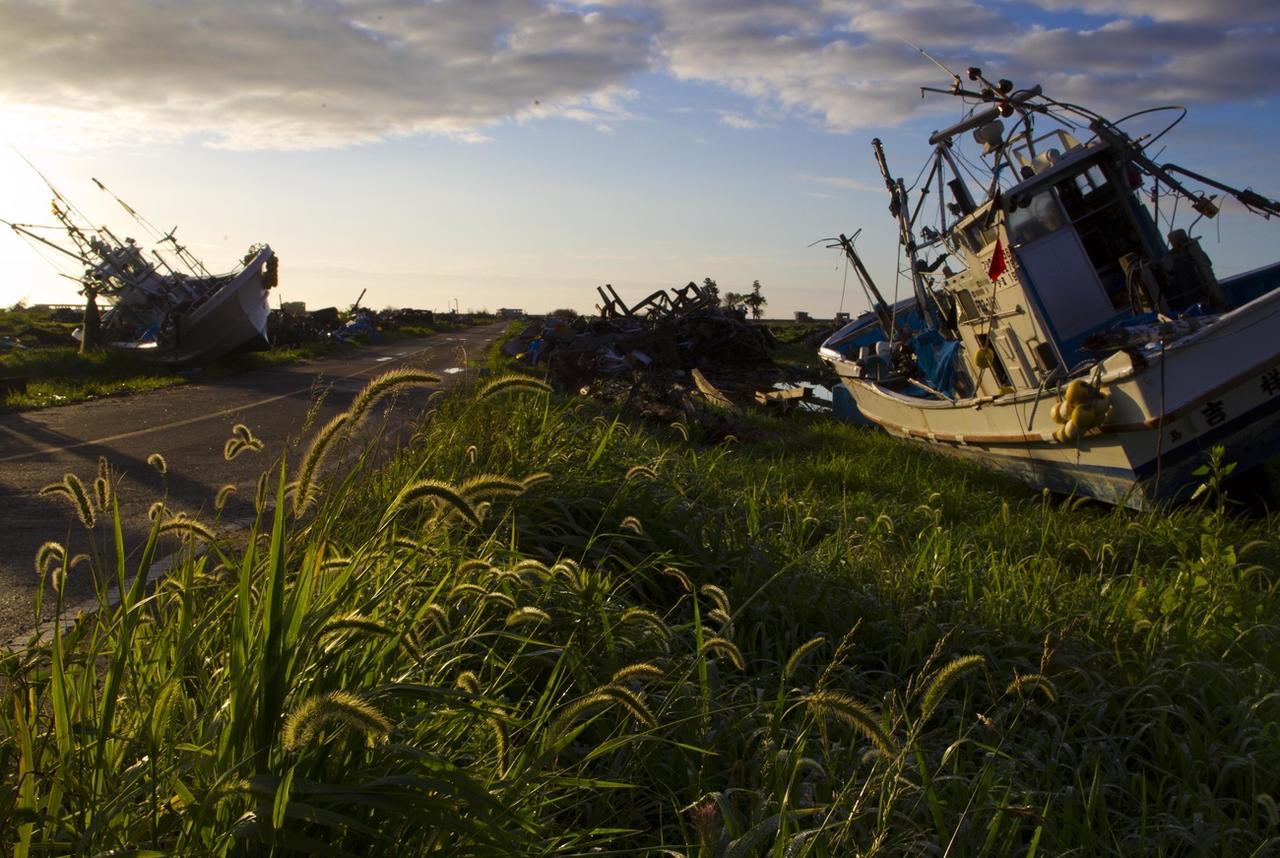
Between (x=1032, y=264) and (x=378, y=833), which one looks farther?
(x=1032, y=264)

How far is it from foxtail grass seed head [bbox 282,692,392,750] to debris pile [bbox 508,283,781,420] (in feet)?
42.6

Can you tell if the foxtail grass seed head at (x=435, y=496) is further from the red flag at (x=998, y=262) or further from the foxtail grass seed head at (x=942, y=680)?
the red flag at (x=998, y=262)

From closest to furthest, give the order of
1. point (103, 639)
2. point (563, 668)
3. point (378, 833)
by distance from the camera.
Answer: point (378, 833), point (103, 639), point (563, 668)

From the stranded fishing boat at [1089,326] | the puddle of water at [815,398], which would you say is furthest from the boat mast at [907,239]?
the puddle of water at [815,398]

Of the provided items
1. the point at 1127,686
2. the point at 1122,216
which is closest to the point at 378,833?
the point at 1127,686

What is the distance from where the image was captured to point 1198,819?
3312mm

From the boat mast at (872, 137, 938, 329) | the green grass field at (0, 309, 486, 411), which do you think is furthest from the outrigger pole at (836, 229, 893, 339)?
the green grass field at (0, 309, 486, 411)

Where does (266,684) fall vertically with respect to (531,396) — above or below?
below

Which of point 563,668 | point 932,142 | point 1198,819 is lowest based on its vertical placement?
point 1198,819

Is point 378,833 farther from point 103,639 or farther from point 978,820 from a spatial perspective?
point 978,820

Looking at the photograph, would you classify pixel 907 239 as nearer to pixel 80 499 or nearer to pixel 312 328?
pixel 80 499

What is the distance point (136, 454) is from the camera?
10.4 meters

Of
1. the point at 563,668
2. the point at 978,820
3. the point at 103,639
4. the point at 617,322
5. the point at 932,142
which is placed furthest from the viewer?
the point at 617,322

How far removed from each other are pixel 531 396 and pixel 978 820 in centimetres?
693
